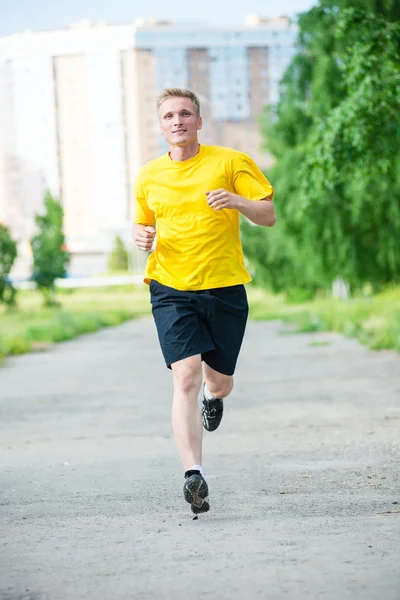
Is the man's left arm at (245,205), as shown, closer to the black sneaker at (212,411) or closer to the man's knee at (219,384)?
the man's knee at (219,384)

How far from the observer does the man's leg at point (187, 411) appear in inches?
223

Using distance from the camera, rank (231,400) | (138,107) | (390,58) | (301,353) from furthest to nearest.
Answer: (138,107)
(301,353)
(390,58)
(231,400)

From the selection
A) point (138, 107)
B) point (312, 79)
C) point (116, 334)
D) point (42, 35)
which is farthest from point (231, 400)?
point (42, 35)

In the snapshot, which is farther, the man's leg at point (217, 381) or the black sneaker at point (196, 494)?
the man's leg at point (217, 381)

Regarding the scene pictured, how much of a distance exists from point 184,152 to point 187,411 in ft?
4.36

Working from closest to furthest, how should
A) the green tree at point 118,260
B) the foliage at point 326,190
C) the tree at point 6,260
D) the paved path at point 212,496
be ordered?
1. the paved path at point 212,496
2. the foliage at point 326,190
3. the tree at point 6,260
4. the green tree at point 118,260

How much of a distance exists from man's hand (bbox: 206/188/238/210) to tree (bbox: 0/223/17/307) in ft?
118

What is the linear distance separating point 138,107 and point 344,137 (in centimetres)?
10995

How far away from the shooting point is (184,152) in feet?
19.3

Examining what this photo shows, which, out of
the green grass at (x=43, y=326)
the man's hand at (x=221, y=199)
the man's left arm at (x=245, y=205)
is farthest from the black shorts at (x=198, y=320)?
the green grass at (x=43, y=326)

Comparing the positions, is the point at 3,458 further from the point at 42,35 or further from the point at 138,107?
the point at 42,35

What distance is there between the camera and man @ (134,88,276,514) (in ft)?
18.8

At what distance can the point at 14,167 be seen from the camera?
137000 millimetres

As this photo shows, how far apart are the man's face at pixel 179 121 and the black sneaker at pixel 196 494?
1.71m
